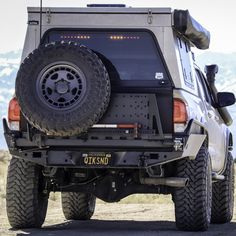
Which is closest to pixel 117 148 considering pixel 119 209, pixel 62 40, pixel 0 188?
pixel 62 40

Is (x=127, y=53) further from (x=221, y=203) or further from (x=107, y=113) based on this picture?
(x=221, y=203)

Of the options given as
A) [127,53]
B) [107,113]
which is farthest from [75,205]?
[127,53]

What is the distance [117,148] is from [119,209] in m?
6.37

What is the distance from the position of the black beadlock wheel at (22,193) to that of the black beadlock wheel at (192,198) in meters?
1.63

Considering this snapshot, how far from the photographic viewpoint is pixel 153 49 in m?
11.1

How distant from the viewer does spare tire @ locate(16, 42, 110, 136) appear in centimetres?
1039

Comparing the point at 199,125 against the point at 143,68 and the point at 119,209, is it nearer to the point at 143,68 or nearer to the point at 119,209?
the point at 143,68

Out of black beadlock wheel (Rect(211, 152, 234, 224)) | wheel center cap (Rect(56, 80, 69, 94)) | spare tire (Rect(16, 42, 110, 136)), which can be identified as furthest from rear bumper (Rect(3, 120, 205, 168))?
black beadlock wheel (Rect(211, 152, 234, 224))

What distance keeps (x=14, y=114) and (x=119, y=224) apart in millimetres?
3005

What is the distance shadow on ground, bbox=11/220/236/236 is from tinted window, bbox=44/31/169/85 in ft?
5.76

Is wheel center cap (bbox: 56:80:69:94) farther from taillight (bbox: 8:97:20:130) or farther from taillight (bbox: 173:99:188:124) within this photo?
taillight (bbox: 173:99:188:124)

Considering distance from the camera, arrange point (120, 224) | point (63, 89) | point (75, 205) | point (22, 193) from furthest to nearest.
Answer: point (75, 205) < point (120, 224) < point (22, 193) < point (63, 89)

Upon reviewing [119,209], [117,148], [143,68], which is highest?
[143,68]

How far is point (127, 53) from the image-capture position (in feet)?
36.3
